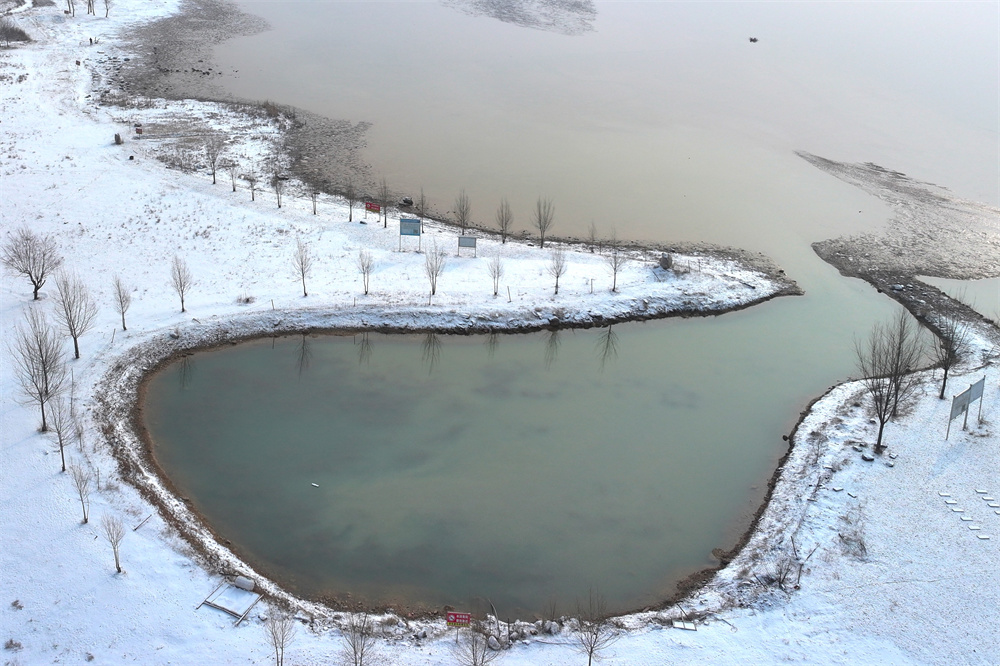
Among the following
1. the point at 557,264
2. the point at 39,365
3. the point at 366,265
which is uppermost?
the point at 557,264

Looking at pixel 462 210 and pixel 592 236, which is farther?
pixel 462 210

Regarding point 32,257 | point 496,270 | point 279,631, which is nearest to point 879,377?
point 496,270

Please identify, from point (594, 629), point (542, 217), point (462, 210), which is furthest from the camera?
point (542, 217)

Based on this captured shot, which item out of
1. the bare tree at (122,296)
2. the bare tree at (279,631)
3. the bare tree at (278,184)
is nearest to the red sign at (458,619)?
the bare tree at (279,631)

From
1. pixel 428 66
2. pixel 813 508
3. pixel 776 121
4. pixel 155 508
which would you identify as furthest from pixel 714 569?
pixel 428 66

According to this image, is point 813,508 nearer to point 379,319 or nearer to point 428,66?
point 379,319

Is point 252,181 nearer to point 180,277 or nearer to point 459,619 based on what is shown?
point 180,277

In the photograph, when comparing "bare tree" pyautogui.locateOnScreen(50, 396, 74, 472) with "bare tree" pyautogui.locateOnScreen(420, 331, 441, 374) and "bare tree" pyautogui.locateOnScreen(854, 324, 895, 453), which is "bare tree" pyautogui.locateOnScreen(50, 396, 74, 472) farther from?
"bare tree" pyautogui.locateOnScreen(854, 324, 895, 453)
